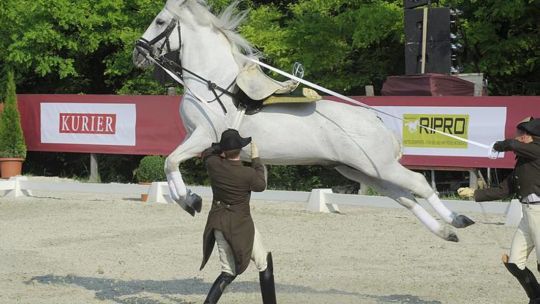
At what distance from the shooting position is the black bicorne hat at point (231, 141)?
7781 millimetres

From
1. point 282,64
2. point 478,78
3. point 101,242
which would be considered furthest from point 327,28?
point 101,242

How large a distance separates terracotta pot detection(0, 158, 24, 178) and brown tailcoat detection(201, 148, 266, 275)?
14.3 metres

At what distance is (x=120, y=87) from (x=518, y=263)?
19.0m

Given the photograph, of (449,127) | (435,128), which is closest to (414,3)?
(435,128)

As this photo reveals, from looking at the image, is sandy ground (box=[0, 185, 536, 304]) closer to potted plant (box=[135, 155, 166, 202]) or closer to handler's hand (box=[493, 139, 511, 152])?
handler's hand (box=[493, 139, 511, 152])

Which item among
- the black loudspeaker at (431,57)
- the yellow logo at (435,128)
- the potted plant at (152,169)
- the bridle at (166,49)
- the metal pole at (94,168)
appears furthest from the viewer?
the metal pole at (94,168)

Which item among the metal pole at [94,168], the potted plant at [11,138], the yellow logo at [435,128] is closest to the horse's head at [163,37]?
the yellow logo at [435,128]

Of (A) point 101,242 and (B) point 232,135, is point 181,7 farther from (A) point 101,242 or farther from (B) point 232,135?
(A) point 101,242

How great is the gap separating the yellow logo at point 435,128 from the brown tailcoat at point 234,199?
28.8 feet

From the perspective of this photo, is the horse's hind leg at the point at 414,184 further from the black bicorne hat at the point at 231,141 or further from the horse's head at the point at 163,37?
the horse's head at the point at 163,37

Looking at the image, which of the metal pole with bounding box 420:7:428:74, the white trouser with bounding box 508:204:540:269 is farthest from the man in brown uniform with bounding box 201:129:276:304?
the metal pole with bounding box 420:7:428:74

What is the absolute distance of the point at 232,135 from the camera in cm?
779

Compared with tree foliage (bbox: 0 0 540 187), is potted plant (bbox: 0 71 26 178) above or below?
below

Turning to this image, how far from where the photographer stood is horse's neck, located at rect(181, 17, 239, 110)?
8.61 meters
